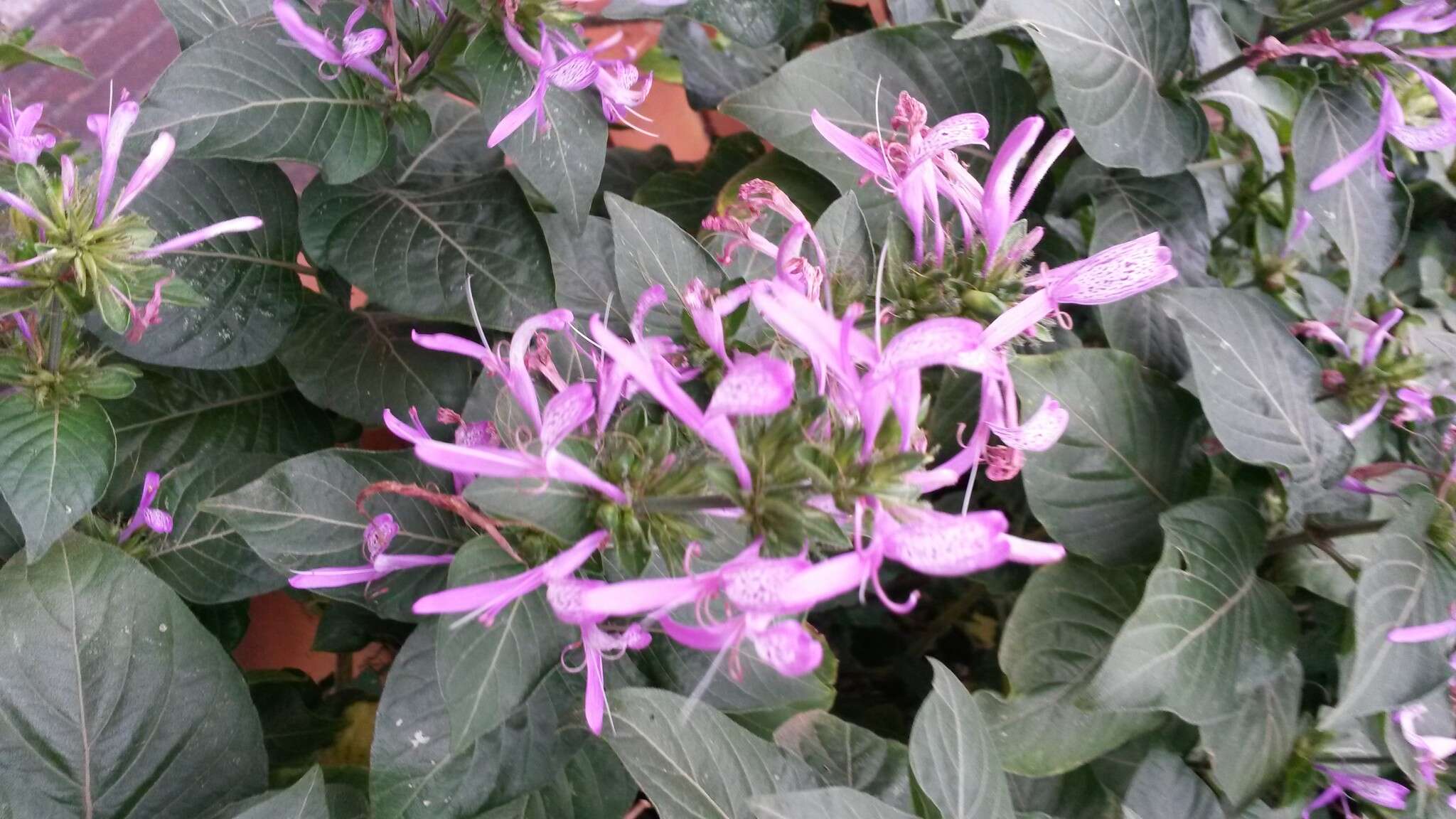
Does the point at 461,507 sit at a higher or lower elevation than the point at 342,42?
lower

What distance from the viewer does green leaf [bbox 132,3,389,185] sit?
0.48m

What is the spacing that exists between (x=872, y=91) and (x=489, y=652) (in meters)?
0.47

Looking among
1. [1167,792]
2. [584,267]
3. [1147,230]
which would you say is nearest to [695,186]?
[584,267]

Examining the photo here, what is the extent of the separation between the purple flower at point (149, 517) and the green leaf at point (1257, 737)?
642 mm

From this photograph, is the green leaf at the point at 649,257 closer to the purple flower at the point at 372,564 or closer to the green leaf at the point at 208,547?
the purple flower at the point at 372,564

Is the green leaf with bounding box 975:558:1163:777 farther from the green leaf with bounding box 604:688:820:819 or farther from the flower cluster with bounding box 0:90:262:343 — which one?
the flower cluster with bounding box 0:90:262:343

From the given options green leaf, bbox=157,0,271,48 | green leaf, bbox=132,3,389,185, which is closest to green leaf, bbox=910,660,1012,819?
green leaf, bbox=132,3,389,185

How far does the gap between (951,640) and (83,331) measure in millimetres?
853

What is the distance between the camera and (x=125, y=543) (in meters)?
0.54

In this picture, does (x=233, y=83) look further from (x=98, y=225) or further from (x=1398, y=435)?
(x=1398, y=435)

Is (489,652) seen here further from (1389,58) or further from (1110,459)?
(1389,58)

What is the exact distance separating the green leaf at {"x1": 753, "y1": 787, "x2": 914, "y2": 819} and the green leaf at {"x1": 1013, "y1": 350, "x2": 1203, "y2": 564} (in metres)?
0.22

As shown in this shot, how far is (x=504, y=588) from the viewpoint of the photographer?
333mm

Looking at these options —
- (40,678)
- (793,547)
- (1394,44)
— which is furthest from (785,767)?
(1394,44)
